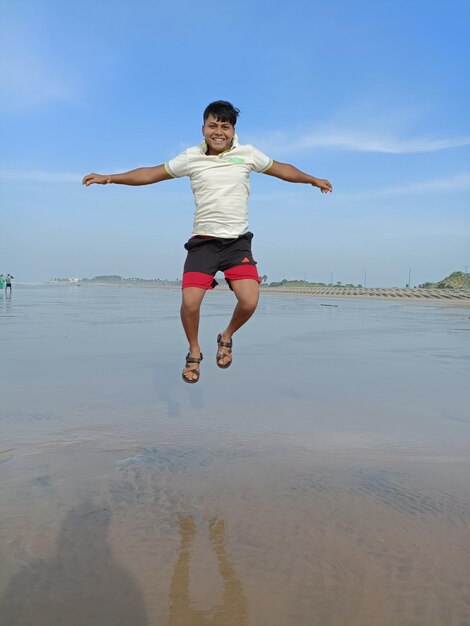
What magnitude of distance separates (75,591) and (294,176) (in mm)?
3632

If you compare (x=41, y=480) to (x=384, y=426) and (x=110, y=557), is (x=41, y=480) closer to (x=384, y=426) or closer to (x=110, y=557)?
(x=110, y=557)

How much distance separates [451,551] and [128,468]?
1936mm

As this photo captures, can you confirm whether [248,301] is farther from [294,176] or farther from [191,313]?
[294,176]

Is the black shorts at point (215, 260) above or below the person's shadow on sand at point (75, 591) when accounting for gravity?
above

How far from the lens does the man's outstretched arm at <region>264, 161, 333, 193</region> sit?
4.71 metres

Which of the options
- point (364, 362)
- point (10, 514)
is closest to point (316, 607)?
point (10, 514)

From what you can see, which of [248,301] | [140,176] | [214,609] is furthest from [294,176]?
[214,609]

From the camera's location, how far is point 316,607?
6.97ft

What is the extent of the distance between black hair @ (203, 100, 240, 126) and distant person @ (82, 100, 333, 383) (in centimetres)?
4

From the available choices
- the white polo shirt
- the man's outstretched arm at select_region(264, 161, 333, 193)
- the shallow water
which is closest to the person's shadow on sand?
the shallow water

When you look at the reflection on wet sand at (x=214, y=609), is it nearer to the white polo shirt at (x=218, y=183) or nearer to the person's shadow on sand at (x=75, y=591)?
the person's shadow on sand at (x=75, y=591)

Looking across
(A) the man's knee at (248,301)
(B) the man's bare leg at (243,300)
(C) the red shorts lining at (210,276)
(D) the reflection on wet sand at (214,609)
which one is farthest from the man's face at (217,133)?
(D) the reflection on wet sand at (214,609)

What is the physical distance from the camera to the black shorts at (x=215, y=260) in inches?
178

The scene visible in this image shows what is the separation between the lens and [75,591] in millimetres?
2197
